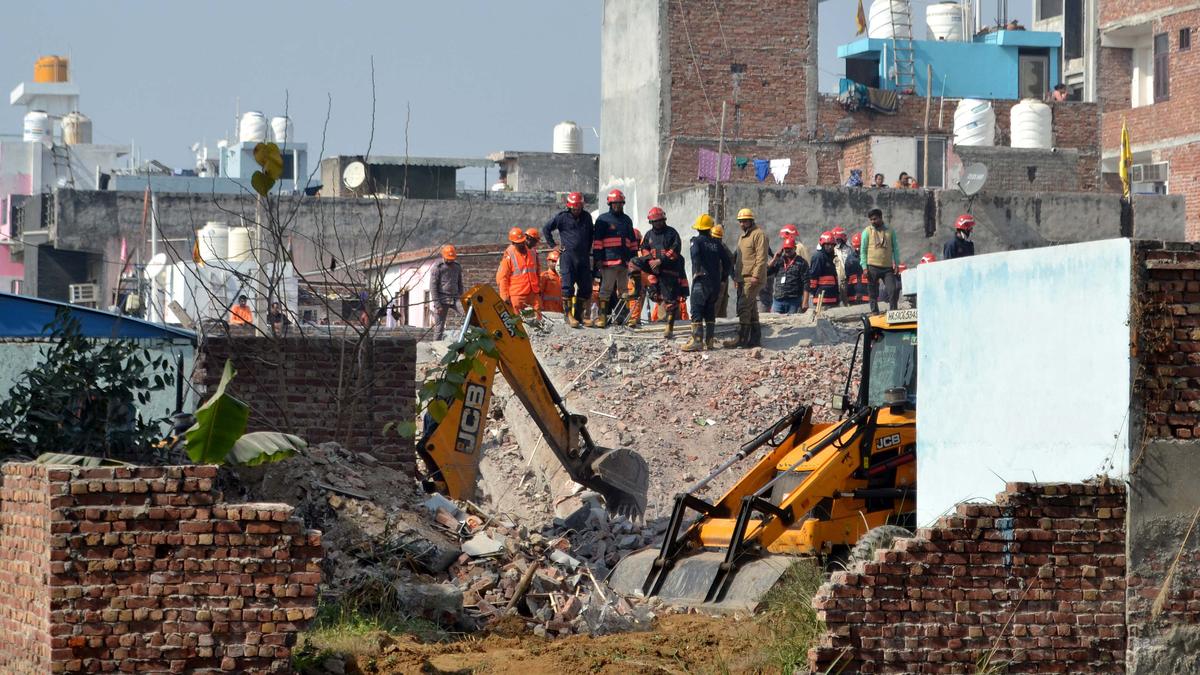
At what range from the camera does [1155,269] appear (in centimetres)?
969

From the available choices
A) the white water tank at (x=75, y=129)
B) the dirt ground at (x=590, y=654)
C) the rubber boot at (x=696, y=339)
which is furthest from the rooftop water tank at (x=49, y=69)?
the dirt ground at (x=590, y=654)

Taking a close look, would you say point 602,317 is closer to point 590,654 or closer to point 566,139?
point 590,654

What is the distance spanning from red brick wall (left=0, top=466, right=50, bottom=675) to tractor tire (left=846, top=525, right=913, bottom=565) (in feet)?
17.3

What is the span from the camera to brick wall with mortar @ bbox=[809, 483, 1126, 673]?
32.9ft

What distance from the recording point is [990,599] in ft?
33.1

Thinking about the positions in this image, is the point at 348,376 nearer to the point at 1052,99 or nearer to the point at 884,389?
the point at 884,389

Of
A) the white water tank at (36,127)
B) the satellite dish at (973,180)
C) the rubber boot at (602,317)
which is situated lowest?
the rubber boot at (602,317)

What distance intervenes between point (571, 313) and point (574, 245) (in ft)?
3.44

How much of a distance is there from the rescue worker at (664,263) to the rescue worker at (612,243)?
229 mm

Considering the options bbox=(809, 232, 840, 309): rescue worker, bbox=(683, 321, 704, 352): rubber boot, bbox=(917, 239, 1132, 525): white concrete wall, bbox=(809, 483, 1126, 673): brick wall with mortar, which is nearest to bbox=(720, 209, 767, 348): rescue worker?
bbox=(683, 321, 704, 352): rubber boot

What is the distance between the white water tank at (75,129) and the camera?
62344mm

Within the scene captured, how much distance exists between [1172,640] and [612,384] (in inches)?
462

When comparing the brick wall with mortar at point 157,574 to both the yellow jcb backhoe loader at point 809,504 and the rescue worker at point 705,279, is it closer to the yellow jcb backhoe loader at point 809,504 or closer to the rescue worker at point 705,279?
the yellow jcb backhoe loader at point 809,504

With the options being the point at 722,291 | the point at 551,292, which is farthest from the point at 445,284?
the point at 722,291
